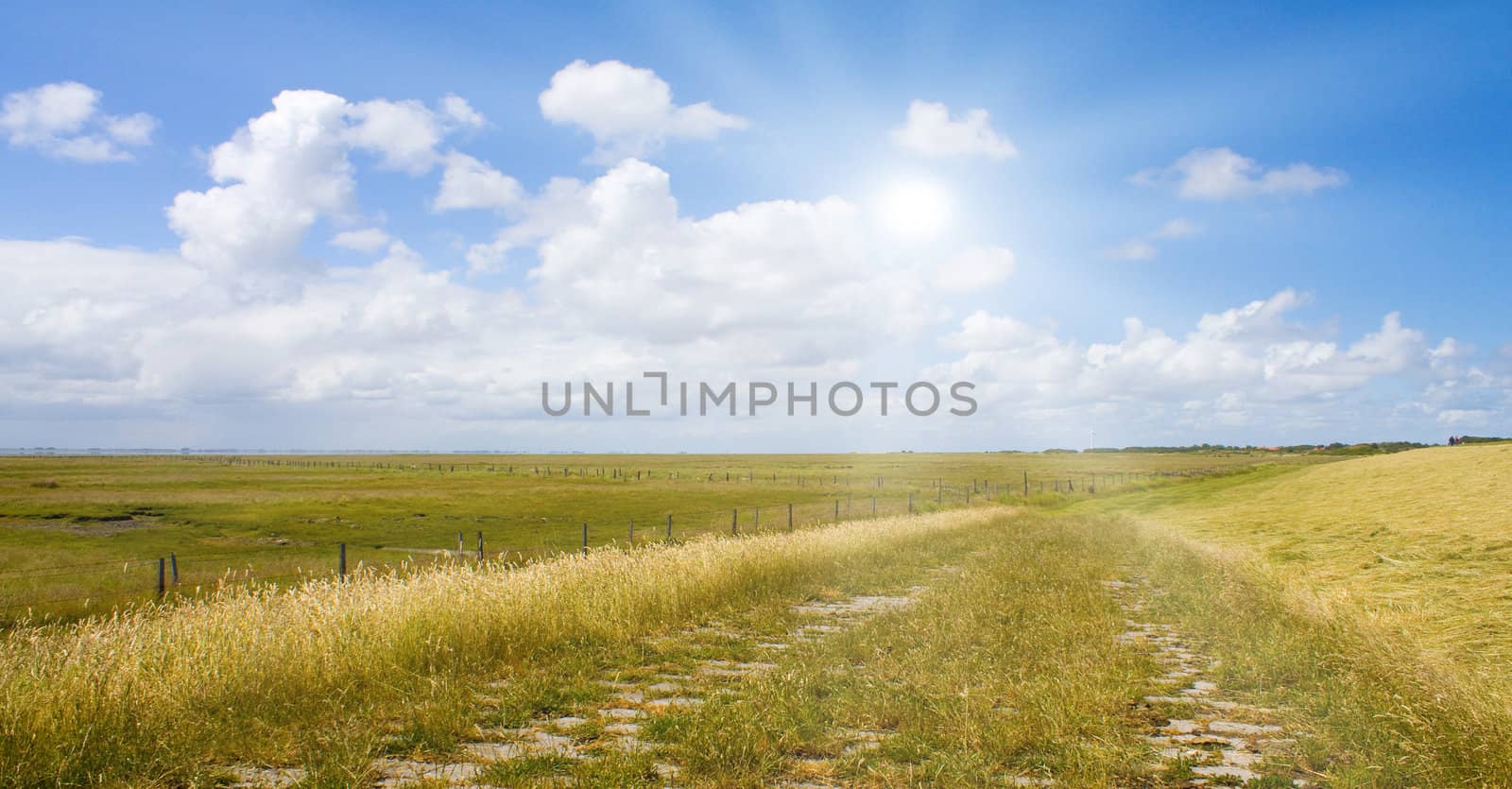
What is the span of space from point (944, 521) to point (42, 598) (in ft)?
88.1

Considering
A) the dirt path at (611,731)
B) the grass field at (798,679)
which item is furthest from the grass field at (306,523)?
the dirt path at (611,731)

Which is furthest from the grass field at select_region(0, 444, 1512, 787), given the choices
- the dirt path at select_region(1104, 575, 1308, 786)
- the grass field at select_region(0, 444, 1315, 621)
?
the grass field at select_region(0, 444, 1315, 621)

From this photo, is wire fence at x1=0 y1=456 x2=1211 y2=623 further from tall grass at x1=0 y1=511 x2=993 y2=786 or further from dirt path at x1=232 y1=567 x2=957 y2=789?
dirt path at x1=232 y1=567 x2=957 y2=789

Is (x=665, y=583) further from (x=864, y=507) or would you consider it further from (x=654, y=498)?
(x=654, y=498)

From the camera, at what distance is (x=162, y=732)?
5.99 meters

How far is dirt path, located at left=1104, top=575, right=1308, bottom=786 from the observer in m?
5.35

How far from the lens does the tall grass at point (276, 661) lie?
225 inches

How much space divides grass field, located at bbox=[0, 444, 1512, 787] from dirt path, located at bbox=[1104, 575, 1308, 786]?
28mm

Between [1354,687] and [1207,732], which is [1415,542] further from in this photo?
[1207,732]

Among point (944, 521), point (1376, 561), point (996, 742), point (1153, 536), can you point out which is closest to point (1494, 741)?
point (996, 742)

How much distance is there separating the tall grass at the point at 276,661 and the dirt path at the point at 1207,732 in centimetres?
612

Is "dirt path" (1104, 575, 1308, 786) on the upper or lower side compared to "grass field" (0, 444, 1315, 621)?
upper

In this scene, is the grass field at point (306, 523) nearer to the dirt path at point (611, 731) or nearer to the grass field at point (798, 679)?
the grass field at point (798, 679)

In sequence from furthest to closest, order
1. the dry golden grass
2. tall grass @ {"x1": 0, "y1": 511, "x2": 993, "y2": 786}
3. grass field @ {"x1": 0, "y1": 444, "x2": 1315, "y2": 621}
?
grass field @ {"x1": 0, "y1": 444, "x2": 1315, "y2": 621} < the dry golden grass < tall grass @ {"x1": 0, "y1": 511, "x2": 993, "y2": 786}
